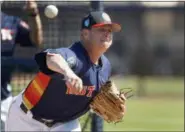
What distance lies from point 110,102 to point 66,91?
1.23 ft

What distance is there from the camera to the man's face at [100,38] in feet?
18.6

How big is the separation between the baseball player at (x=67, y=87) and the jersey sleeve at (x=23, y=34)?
1350 millimetres

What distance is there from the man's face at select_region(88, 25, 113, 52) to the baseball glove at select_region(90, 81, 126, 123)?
1.00 feet

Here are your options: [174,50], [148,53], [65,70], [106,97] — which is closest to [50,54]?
Answer: [65,70]

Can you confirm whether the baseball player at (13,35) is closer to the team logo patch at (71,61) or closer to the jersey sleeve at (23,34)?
the jersey sleeve at (23,34)

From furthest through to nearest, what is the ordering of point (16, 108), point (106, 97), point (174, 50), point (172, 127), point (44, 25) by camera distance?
point (174, 50), point (172, 127), point (44, 25), point (16, 108), point (106, 97)

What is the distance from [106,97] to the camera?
18.8ft

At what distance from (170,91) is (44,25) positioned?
16.0 m

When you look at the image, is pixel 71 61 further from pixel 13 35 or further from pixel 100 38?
pixel 13 35

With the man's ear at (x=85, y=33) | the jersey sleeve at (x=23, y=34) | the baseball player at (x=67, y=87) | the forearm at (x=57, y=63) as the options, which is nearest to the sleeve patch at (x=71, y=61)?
the baseball player at (x=67, y=87)

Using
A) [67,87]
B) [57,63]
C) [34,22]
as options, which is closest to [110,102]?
[67,87]

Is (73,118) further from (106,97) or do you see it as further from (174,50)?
(174,50)

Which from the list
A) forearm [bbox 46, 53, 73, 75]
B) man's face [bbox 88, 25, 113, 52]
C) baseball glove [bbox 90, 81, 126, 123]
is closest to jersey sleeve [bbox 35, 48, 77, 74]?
forearm [bbox 46, 53, 73, 75]

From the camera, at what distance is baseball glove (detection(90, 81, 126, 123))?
5719 millimetres
